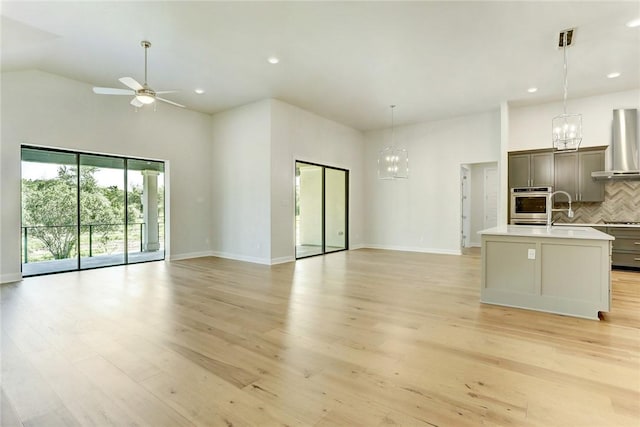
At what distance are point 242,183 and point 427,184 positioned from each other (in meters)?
4.70

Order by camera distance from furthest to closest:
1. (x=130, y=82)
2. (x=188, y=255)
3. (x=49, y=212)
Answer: (x=188, y=255)
(x=49, y=212)
(x=130, y=82)

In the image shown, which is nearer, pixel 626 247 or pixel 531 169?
pixel 626 247

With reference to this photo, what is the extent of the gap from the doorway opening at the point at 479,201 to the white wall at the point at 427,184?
4.83ft

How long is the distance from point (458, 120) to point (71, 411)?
849cm

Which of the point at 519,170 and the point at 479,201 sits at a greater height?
the point at 519,170

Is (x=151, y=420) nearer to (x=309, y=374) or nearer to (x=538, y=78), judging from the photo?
(x=309, y=374)

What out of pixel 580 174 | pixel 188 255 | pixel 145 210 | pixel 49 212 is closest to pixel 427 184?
pixel 580 174

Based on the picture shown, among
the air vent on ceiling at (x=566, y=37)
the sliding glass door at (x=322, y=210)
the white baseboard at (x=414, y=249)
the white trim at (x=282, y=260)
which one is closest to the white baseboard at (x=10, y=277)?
the white trim at (x=282, y=260)

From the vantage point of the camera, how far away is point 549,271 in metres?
3.49

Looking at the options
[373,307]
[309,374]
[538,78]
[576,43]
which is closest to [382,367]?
[309,374]

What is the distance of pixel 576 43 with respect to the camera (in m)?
4.33

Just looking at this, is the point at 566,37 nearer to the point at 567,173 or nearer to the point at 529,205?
the point at 567,173

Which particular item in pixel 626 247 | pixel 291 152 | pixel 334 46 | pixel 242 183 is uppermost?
pixel 334 46

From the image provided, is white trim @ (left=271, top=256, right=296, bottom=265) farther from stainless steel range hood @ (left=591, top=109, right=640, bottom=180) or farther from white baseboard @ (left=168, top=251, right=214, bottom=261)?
stainless steel range hood @ (left=591, top=109, right=640, bottom=180)
